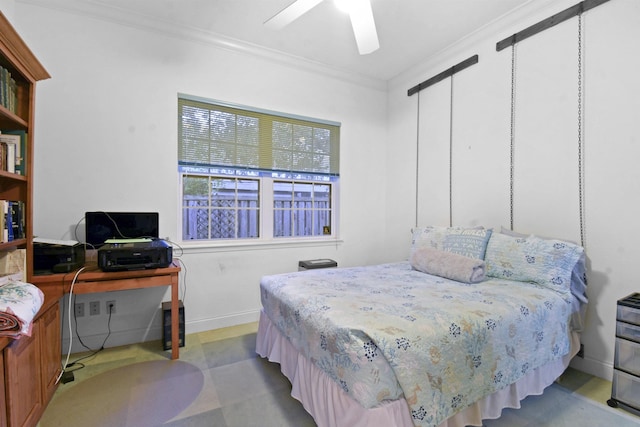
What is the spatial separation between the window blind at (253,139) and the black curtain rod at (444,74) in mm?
1028

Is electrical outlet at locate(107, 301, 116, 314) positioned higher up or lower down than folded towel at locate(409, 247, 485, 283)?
lower down

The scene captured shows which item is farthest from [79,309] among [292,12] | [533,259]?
[533,259]

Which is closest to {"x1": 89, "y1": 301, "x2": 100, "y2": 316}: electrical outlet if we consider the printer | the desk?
the desk

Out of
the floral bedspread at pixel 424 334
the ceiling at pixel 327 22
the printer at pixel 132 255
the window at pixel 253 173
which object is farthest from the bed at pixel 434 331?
the ceiling at pixel 327 22

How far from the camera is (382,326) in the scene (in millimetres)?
1364

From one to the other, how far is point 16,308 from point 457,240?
2841 millimetres

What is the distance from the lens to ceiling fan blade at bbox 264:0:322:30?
1.84 meters

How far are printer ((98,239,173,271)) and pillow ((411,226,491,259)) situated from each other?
2.22 metres

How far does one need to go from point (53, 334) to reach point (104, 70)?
2101 millimetres

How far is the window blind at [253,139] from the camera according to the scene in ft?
9.40

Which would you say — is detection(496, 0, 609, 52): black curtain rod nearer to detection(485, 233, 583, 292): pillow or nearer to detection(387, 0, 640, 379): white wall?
detection(387, 0, 640, 379): white wall

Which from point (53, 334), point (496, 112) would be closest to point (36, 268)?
point (53, 334)

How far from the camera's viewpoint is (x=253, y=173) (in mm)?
3174

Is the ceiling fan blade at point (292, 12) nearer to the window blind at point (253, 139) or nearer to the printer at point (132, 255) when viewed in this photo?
the window blind at point (253, 139)
